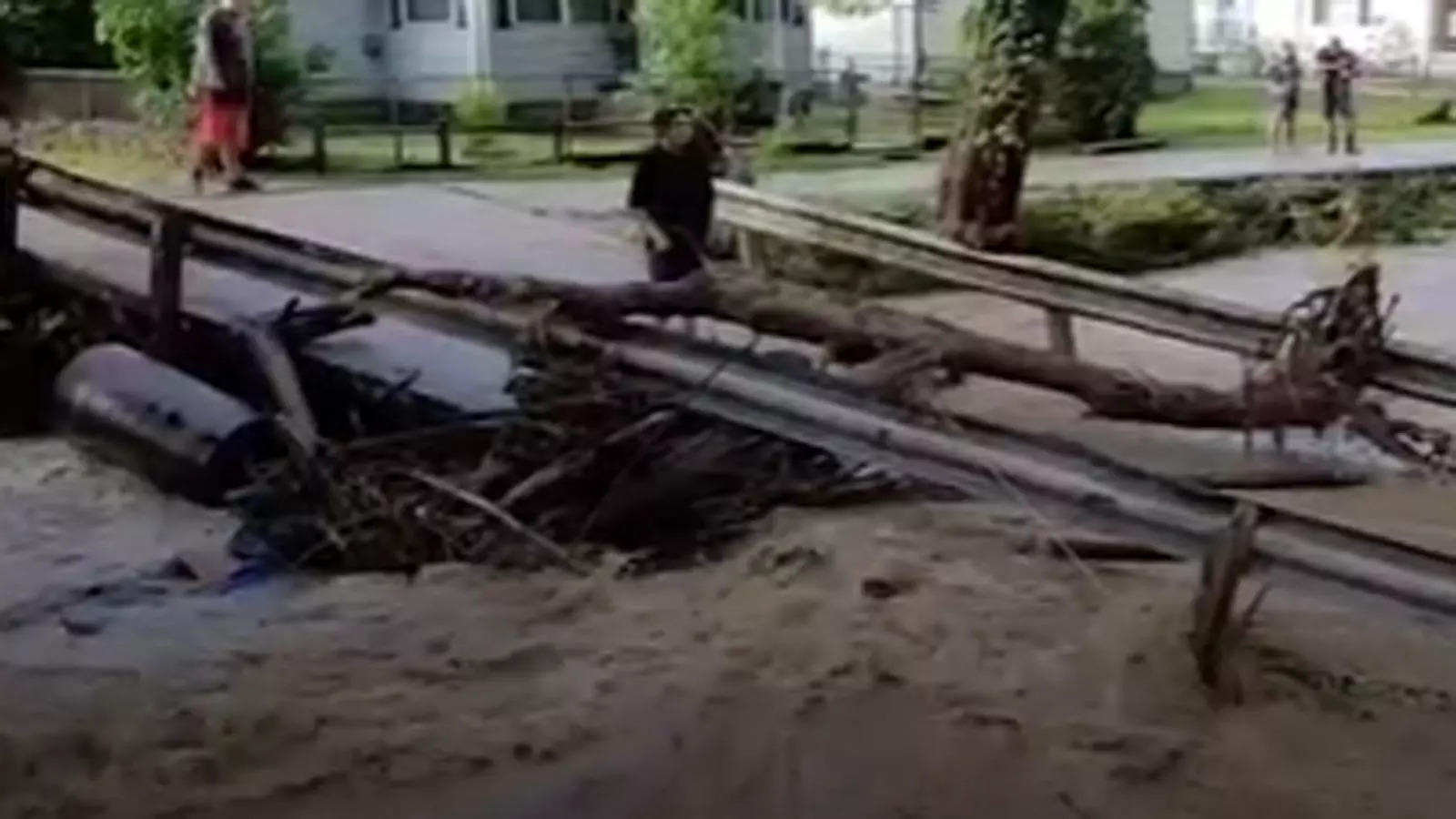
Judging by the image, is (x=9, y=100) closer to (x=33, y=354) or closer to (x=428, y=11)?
(x=33, y=354)

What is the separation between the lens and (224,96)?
19719 millimetres

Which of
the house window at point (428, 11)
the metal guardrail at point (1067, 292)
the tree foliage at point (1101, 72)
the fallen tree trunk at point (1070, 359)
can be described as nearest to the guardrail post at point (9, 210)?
the metal guardrail at point (1067, 292)

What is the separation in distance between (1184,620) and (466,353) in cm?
547

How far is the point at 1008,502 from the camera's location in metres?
7.89

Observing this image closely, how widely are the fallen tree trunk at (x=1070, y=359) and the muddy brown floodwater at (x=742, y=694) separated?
60cm

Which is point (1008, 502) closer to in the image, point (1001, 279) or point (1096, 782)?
point (1096, 782)

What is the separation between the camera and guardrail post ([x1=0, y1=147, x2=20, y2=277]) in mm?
13594

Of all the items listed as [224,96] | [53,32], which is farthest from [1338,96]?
[53,32]

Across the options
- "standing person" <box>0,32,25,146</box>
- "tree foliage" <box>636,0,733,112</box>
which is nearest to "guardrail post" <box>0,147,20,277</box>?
"standing person" <box>0,32,25,146</box>

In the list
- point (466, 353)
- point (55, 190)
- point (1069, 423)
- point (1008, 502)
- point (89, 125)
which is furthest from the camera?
point (89, 125)

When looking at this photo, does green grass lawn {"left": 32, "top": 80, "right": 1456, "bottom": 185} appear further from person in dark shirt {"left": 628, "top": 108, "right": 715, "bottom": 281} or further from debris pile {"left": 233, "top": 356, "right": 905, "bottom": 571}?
debris pile {"left": 233, "top": 356, "right": 905, "bottom": 571}

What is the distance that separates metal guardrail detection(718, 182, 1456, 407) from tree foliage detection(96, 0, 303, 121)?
12929 millimetres

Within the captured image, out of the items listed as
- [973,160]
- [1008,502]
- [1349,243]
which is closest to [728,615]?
[1008,502]

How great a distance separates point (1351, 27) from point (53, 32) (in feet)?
99.7
